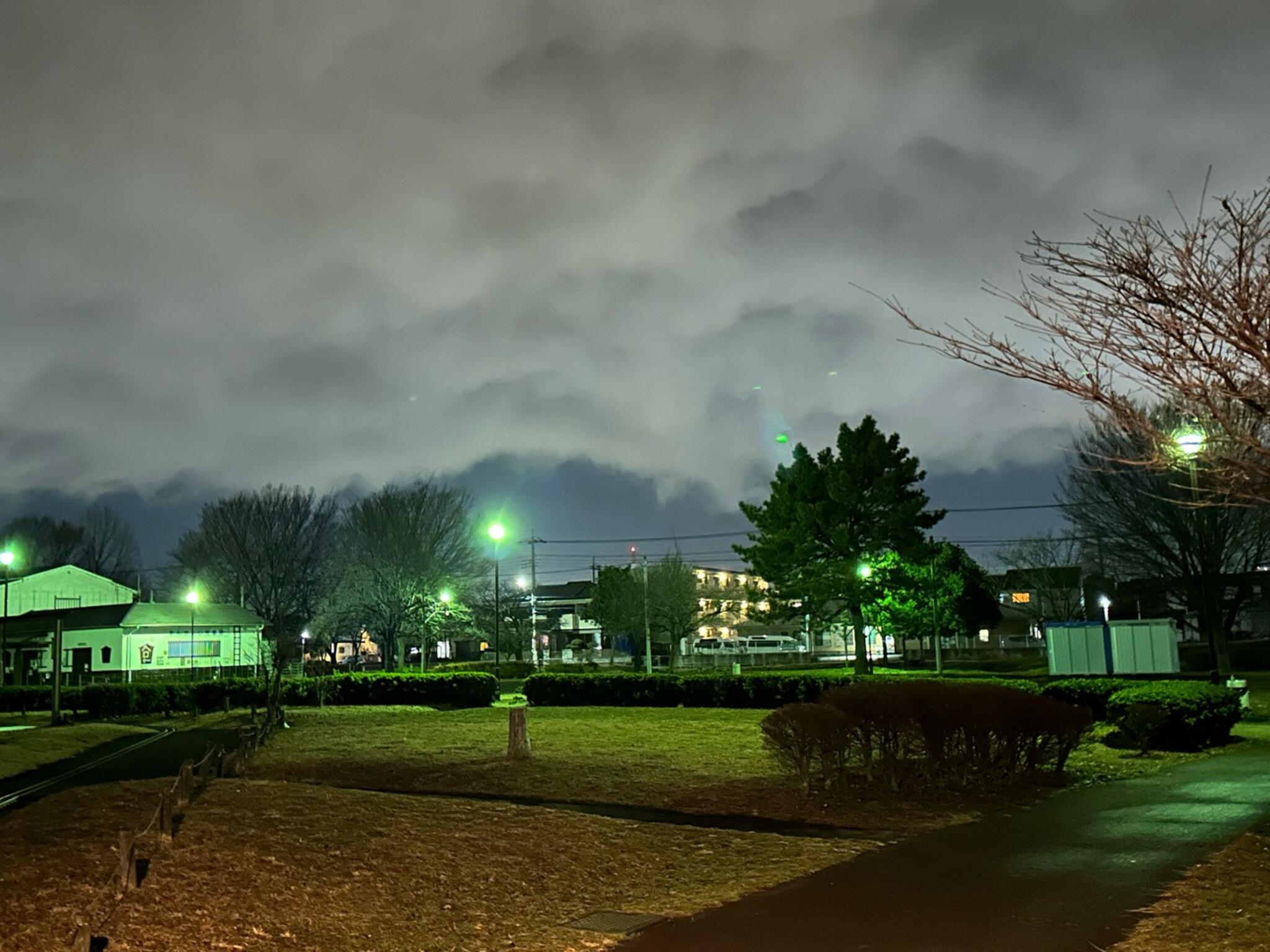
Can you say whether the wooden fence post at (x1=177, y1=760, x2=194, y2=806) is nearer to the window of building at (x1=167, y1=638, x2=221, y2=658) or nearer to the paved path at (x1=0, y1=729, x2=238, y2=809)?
the paved path at (x1=0, y1=729, x2=238, y2=809)

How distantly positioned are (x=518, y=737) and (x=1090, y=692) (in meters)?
10.9

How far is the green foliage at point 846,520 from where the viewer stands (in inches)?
1485

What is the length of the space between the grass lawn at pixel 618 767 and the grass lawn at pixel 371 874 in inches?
65.3

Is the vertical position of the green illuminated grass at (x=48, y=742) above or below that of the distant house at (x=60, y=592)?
below

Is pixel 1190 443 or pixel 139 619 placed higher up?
pixel 139 619

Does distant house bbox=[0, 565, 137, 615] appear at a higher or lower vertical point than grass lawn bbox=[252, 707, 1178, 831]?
higher

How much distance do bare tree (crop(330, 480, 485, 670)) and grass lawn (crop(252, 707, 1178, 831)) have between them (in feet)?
109

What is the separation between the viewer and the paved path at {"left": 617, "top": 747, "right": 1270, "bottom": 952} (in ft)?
22.8

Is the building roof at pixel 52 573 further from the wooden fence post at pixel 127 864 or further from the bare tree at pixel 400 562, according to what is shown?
the wooden fence post at pixel 127 864

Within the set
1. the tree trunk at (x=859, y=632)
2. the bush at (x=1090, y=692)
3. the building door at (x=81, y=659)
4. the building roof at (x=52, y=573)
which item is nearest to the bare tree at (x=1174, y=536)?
the tree trunk at (x=859, y=632)

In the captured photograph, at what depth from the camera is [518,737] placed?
17344 millimetres

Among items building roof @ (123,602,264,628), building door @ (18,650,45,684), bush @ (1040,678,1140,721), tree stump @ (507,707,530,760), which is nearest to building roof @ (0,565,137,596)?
building door @ (18,650,45,684)

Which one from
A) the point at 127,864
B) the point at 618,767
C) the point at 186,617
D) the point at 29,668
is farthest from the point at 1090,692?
the point at 29,668

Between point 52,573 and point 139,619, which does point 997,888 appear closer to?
point 139,619
